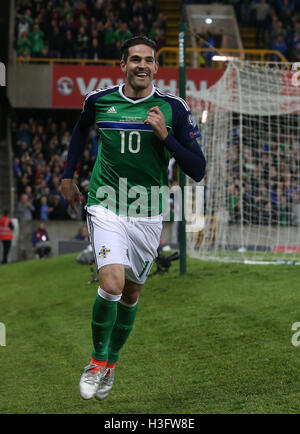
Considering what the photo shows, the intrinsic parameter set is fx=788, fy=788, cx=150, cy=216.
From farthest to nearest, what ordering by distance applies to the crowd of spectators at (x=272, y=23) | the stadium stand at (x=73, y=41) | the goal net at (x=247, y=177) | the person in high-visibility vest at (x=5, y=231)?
the crowd of spectators at (x=272, y=23) < the stadium stand at (x=73, y=41) < the person in high-visibility vest at (x=5, y=231) < the goal net at (x=247, y=177)

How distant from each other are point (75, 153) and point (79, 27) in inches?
931

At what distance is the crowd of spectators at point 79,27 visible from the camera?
28.1 meters

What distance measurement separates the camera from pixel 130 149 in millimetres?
5934

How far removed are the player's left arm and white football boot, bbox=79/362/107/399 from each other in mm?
1616

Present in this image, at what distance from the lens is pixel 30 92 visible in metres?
27.3

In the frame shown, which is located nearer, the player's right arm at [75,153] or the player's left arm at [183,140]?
the player's left arm at [183,140]

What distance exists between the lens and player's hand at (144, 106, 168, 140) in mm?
5641

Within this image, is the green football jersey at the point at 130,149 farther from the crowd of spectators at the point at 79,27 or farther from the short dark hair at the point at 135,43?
the crowd of spectators at the point at 79,27

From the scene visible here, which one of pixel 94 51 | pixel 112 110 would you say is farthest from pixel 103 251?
pixel 94 51

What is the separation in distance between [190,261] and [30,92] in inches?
529

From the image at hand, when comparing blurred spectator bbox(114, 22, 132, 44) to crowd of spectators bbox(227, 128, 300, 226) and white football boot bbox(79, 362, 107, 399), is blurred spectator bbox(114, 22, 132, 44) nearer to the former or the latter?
crowd of spectators bbox(227, 128, 300, 226)

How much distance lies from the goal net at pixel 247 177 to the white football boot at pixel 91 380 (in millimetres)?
9699

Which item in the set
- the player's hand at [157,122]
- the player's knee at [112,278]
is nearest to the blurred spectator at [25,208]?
the player's knee at [112,278]

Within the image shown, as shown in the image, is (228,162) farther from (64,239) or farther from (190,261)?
(64,239)
